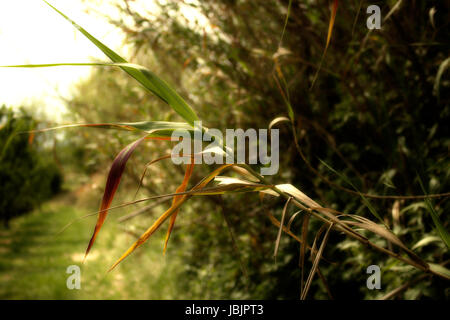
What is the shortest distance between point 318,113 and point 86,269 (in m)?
4.36

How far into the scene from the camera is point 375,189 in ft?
6.32

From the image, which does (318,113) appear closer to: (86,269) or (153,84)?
(153,84)

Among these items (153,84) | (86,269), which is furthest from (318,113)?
(86,269)

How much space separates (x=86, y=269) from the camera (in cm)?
518

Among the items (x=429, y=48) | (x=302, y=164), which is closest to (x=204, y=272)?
(x=302, y=164)

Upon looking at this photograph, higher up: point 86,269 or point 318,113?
point 318,113

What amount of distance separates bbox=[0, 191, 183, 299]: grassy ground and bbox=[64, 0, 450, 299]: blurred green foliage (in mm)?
955

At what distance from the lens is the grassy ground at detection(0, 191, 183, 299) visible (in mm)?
3945

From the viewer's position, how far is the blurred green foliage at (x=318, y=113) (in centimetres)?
176

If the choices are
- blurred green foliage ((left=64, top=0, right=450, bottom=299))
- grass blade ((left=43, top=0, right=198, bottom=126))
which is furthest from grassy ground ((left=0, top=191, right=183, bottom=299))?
grass blade ((left=43, top=0, right=198, bottom=126))

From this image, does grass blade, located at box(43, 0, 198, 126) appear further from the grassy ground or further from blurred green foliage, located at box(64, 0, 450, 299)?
the grassy ground

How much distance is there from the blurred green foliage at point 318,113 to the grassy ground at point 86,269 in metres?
0.96

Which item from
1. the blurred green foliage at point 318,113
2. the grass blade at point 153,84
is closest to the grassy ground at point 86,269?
the blurred green foliage at point 318,113

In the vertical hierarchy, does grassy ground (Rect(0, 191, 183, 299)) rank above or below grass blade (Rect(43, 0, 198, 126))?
below
